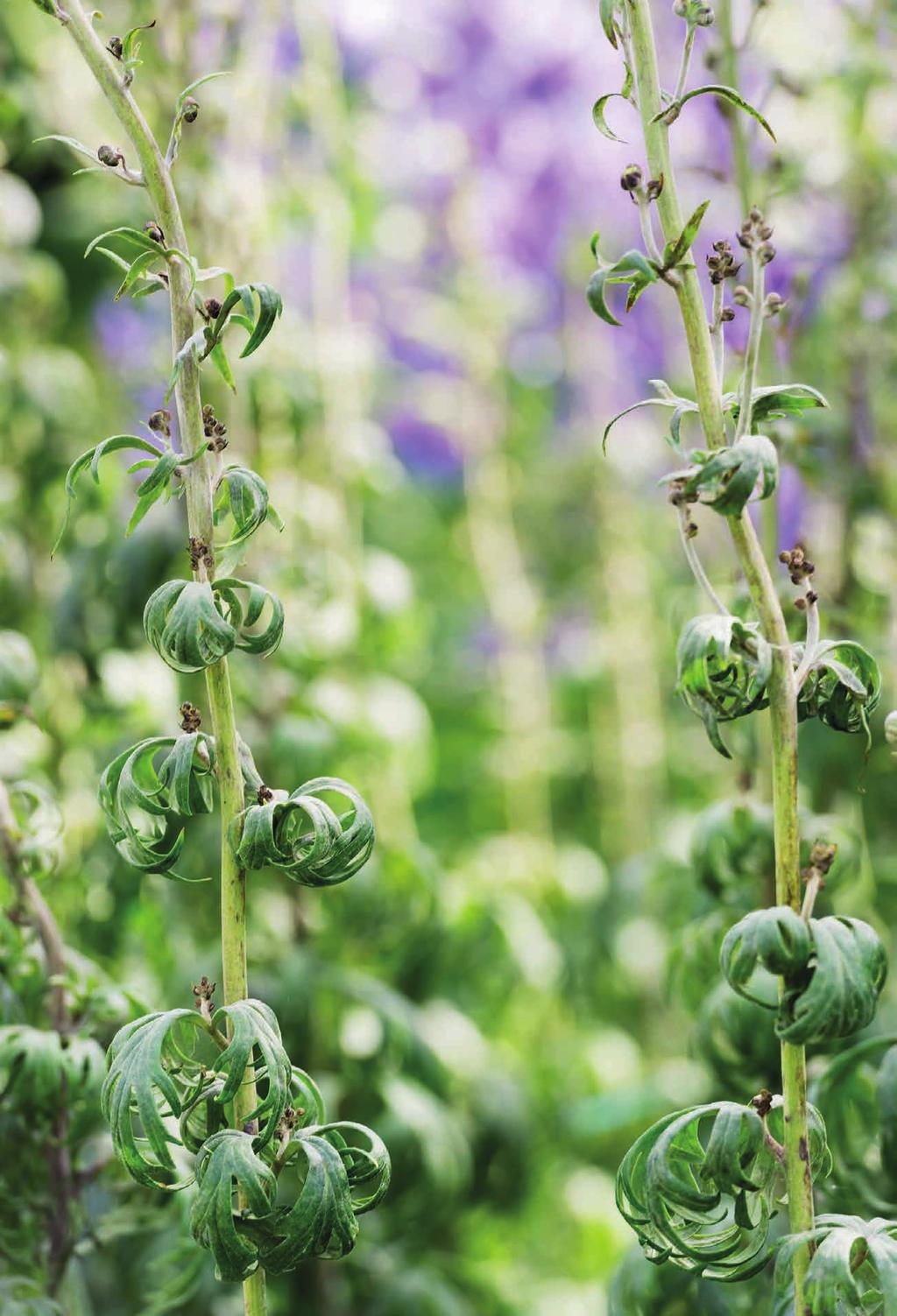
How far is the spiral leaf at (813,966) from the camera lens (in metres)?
0.64

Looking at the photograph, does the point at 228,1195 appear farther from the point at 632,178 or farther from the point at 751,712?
the point at 632,178

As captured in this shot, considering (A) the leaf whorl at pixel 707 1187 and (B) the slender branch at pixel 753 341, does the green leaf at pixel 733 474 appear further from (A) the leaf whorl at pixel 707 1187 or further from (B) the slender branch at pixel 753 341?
(A) the leaf whorl at pixel 707 1187

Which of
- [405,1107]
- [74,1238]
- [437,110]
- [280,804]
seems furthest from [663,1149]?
[437,110]

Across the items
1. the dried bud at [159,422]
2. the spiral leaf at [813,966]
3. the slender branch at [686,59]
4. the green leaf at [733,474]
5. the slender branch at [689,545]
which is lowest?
the spiral leaf at [813,966]

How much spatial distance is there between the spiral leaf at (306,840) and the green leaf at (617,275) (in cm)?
27

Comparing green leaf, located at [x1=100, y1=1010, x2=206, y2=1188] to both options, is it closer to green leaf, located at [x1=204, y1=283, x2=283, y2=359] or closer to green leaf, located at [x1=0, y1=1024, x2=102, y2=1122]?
green leaf, located at [x1=0, y1=1024, x2=102, y2=1122]

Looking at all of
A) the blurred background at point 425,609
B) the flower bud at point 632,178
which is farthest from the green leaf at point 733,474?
the blurred background at point 425,609

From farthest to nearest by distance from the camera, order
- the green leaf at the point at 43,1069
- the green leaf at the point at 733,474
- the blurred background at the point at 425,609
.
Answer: the blurred background at the point at 425,609, the green leaf at the point at 43,1069, the green leaf at the point at 733,474

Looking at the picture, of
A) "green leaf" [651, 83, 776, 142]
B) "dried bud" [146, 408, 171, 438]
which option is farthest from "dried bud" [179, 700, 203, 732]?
"green leaf" [651, 83, 776, 142]

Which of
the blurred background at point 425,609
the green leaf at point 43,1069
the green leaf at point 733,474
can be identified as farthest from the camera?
the blurred background at point 425,609

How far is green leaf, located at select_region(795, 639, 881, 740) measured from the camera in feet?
2.27

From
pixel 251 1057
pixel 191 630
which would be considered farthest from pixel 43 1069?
pixel 191 630

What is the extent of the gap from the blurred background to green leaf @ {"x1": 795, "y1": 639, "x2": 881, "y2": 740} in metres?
0.40

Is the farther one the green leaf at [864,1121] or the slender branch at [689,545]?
the green leaf at [864,1121]
